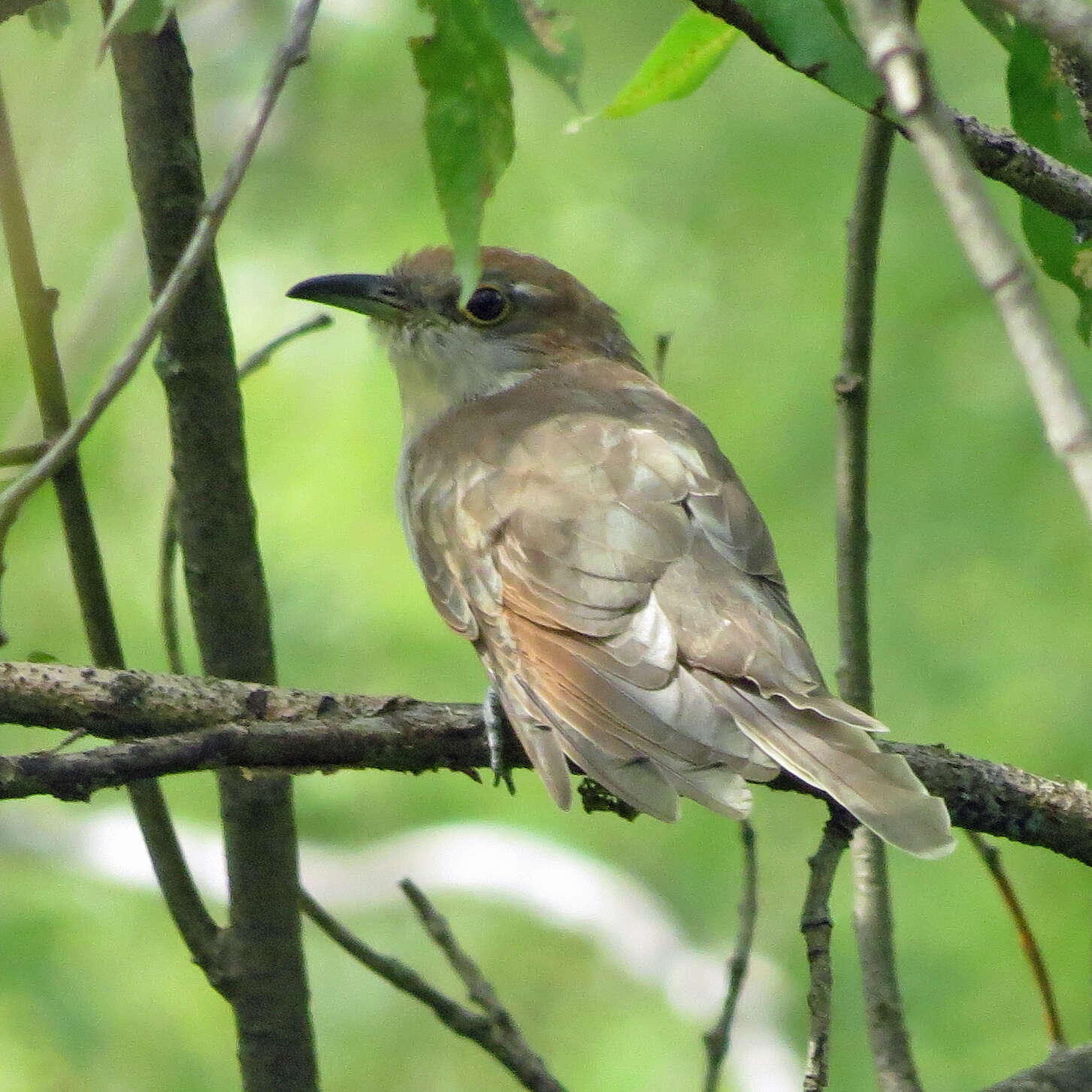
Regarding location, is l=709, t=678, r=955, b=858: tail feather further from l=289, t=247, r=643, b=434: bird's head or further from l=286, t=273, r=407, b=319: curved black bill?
l=286, t=273, r=407, b=319: curved black bill

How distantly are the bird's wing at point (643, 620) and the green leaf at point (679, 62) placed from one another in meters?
1.13

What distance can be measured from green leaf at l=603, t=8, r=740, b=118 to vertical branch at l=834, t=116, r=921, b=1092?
0.61 meters

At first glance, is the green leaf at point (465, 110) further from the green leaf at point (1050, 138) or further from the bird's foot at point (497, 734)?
the bird's foot at point (497, 734)

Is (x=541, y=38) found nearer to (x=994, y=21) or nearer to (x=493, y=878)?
(x=994, y=21)

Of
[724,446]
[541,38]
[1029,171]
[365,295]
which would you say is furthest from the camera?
[724,446]

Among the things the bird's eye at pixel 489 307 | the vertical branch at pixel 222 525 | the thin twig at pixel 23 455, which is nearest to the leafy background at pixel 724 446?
the bird's eye at pixel 489 307

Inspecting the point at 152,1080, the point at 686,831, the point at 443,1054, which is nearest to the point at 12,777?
the point at 152,1080

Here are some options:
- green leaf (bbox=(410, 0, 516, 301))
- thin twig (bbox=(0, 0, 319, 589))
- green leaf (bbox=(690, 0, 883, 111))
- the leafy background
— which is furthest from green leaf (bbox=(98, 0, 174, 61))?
the leafy background

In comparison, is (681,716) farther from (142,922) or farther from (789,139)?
(789,139)

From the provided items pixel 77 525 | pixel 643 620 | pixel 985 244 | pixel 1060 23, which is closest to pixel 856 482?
pixel 643 620

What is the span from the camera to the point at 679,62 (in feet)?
9.94

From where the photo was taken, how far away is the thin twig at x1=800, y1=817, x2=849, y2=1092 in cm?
233

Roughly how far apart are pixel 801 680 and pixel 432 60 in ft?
5.54

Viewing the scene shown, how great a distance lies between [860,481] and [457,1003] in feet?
4.99
